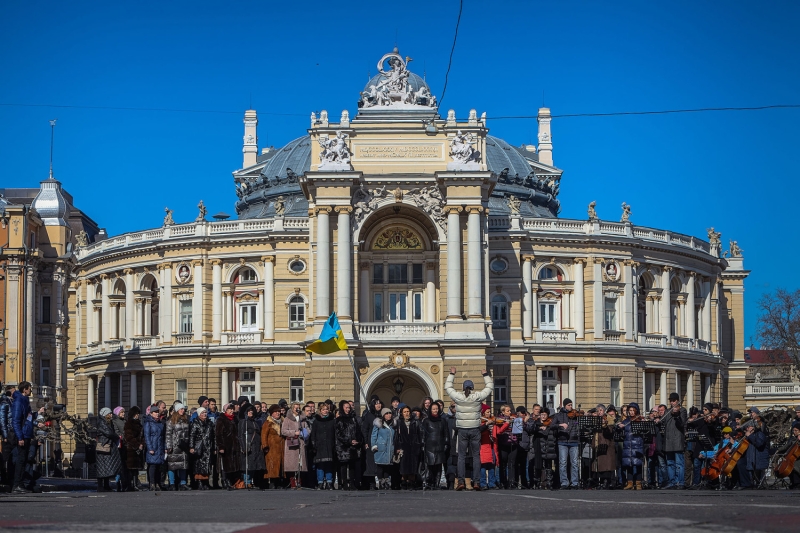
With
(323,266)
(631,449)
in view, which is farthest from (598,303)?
(631,449)

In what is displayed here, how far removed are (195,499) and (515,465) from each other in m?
10.5

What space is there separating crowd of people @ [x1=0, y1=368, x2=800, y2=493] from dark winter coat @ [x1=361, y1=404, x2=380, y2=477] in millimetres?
26

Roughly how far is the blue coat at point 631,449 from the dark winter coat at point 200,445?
29.5ft

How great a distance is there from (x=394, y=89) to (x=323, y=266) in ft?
33.7

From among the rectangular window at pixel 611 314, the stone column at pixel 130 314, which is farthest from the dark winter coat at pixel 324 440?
the stone column at pixel 130 314

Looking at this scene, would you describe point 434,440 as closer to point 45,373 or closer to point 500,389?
point 500,389

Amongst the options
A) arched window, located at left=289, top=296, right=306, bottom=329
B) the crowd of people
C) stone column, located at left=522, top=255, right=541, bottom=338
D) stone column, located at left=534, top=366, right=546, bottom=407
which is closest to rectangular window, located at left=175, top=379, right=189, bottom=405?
arched window, located at left=289, top=296, right=306, bottom=329

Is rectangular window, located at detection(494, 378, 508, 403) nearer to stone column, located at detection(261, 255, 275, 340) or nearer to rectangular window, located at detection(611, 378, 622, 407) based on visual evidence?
rectangular window, located at detection(611, 378, 622, 407)

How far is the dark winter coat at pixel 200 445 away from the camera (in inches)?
1201

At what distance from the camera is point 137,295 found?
72875 millimetres

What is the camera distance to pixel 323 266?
6084cm

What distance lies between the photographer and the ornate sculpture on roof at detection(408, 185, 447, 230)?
61.9m

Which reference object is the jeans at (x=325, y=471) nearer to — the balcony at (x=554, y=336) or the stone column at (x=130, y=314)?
the balcony at (x=554, y=336)

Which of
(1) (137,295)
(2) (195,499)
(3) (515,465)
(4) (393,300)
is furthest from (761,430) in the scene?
(1) (137,295)
